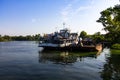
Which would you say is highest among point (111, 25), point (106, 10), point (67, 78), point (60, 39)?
point (106, 10)

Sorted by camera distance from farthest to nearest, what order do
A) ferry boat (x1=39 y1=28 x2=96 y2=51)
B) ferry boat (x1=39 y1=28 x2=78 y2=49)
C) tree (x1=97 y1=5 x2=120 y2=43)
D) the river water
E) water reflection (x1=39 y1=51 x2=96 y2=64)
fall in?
Result: tree (x1=97 y1=5 x2=120 y2=43) → ferry boat (x1=39 y1=28 x2=78 y2=49) → ferry boat (x1=39 y1=28 x2=96 y2=51) → water reflection (x1=39 y1=51 x2=96 y2=64) → the river water

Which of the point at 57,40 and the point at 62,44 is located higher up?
the point at 57,40

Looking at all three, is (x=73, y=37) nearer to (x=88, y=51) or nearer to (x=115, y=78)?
(x=88, y=51)

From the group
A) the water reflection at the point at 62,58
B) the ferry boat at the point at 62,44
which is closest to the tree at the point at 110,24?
the ferry boat at the point at 62,44

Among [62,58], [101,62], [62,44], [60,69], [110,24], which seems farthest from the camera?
[110,24]

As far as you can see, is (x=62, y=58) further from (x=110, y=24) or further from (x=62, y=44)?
(x=110, y=24)

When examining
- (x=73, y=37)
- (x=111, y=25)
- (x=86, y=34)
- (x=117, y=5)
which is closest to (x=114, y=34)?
(x=111, y=25)

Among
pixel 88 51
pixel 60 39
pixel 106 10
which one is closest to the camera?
pixel 88 51

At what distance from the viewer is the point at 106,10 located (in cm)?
7312

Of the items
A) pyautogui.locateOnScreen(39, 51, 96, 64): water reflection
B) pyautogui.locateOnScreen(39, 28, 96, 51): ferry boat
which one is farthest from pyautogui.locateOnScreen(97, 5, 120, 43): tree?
pyautogui.locateOnScreen(39, 51, 96, 64): water reflection

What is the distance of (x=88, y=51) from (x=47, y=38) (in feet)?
61.8

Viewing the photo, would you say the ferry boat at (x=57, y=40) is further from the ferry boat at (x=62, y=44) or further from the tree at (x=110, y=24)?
the tree at (x=110, y=24)

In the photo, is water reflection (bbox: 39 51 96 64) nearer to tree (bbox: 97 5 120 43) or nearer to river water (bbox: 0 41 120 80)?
river water (bbox: 0 41 120 80)

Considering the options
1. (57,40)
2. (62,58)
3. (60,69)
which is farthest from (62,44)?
(60,69)
